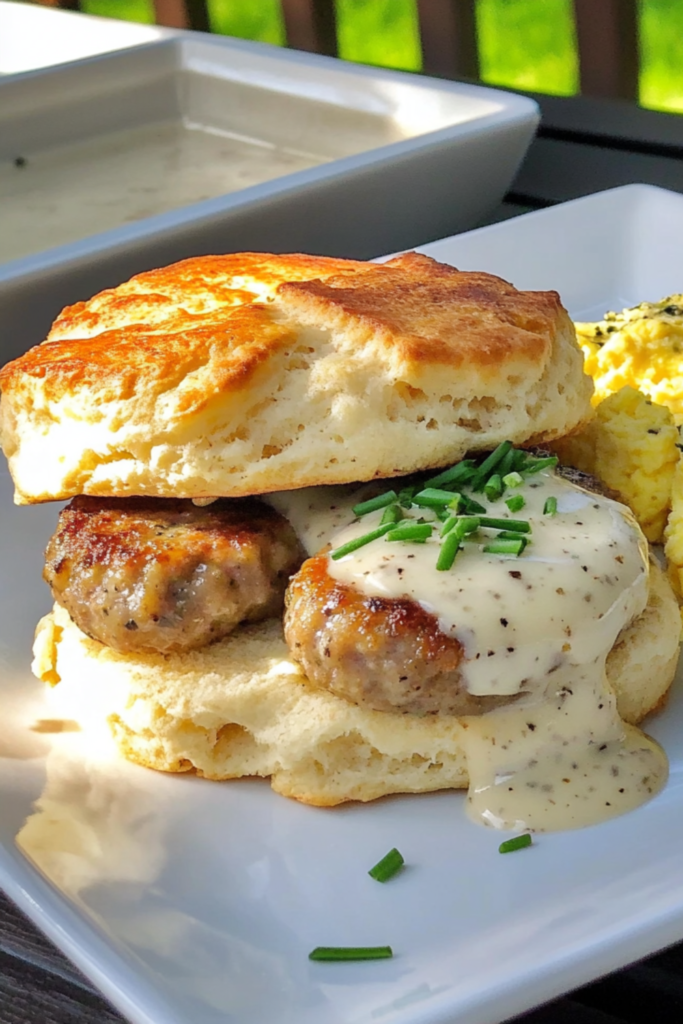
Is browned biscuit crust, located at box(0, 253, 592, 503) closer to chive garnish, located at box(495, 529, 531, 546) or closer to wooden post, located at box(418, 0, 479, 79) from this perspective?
chive garnish, located at box(495, 529, 531, 546)

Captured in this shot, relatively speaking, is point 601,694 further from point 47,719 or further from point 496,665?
point 47,719

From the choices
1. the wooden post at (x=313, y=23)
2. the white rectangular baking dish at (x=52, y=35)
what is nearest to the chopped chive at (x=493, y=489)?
the white rectangular baking dish at (x=52, y=35)

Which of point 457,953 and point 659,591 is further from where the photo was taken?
point 659,591

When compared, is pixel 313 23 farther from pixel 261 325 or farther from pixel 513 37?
pixel 261 325

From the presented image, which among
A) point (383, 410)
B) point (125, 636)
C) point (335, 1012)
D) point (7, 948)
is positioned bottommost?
point (7, 948)

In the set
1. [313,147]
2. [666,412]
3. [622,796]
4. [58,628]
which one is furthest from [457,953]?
[313,147]

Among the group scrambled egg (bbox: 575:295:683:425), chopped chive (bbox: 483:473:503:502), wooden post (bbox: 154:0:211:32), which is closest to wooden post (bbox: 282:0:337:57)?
wooden post (bbox: 154:0:211:32)

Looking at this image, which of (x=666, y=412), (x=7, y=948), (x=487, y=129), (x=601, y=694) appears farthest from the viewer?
(x=487, y=129)
